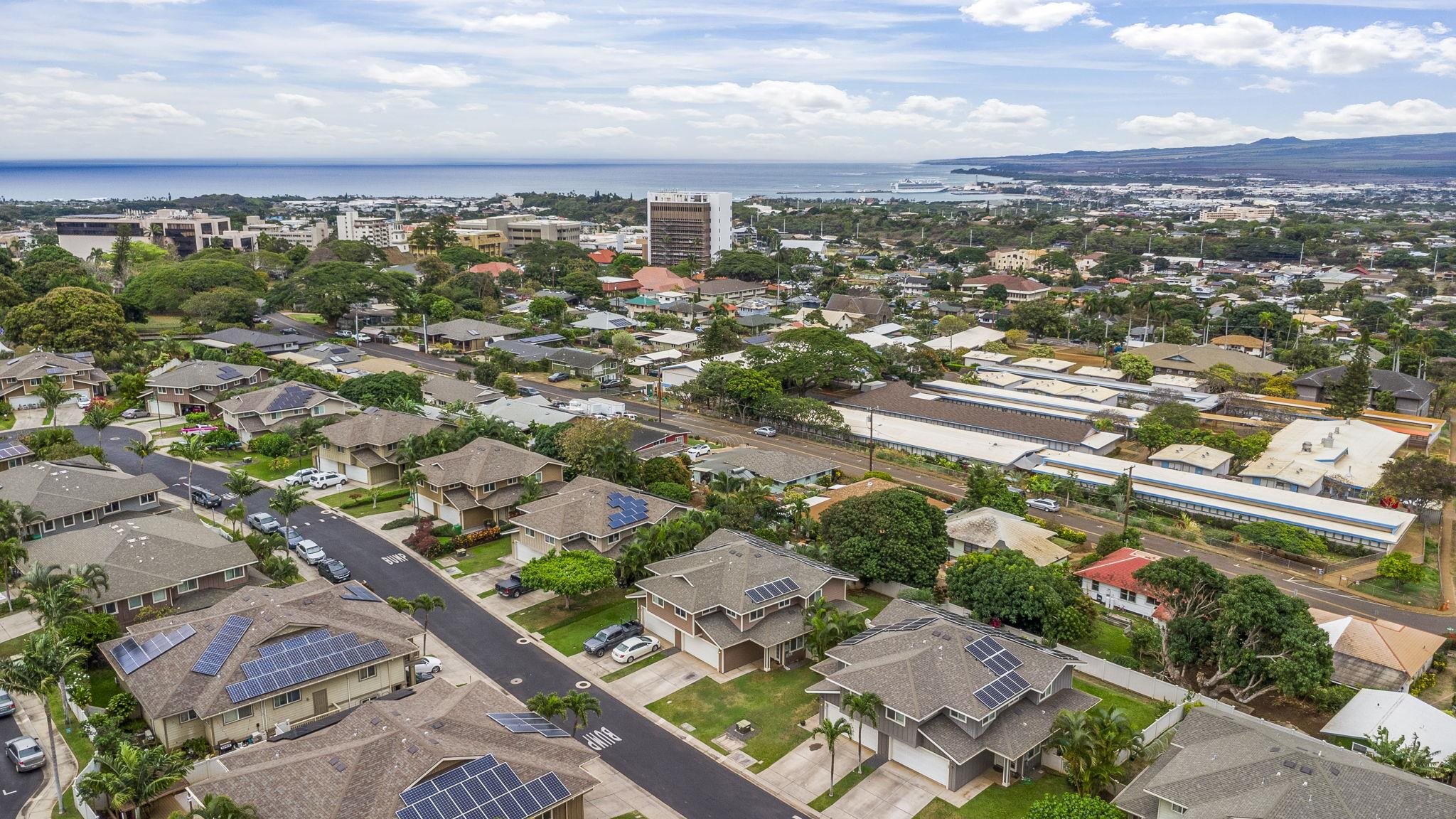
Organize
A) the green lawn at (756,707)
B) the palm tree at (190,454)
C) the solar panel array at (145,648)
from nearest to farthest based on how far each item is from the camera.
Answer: the green lawn at (756,707) < the solar panel array at (145,648) < the palm tree at (190,454)

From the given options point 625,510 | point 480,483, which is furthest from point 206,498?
point 625,510

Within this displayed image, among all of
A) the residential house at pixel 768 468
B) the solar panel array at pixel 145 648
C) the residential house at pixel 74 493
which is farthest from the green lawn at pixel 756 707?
the residential house at pixel 74 493

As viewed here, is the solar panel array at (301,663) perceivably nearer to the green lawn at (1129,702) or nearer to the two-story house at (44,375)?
the green lawn at (1129,702)

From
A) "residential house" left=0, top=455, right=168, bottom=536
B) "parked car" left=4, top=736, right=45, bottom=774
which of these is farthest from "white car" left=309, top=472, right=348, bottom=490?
"parked car" left=4, top=736, right=45, bottom=774

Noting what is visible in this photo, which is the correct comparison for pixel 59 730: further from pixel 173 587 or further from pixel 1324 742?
pixel 1324 742

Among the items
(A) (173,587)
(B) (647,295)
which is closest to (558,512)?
(A) (173,587)

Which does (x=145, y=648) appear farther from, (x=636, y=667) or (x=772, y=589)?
(x=772, y=589)
